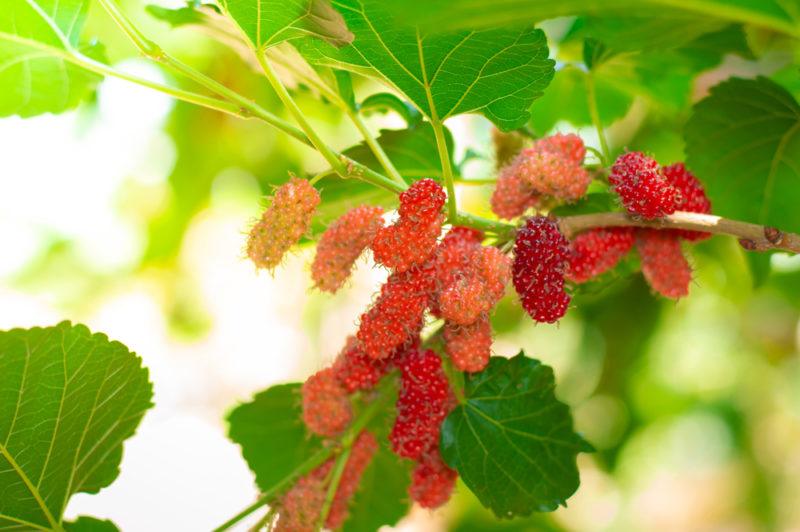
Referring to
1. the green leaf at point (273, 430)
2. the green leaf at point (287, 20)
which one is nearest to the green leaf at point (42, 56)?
the green leaf at point (287, 20)

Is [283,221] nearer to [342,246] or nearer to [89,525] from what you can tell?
[342,246]

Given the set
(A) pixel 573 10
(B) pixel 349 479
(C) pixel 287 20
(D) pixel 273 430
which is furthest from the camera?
(D) pixel 273 430

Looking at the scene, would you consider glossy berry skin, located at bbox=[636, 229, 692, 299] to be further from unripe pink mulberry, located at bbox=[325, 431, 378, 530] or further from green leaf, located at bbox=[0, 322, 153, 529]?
green leaf, located at bbox=[0, 322, 153, 529]

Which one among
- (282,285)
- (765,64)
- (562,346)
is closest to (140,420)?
(765,64)

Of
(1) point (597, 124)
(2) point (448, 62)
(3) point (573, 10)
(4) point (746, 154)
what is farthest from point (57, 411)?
(4) point (746, 154)

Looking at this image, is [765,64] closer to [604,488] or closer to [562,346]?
[562,346]

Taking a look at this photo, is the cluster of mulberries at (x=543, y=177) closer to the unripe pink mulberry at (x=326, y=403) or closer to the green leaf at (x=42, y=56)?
the unripe pink mulberry at (x=326, y=403)

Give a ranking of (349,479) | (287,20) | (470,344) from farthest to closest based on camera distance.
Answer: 1. (349,479)
2. (470,344)
3. (287,20)

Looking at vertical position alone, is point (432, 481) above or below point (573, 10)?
below
